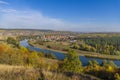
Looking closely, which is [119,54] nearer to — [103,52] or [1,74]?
[103,52]

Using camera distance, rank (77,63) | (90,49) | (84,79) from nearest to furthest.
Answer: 1. (84,79)
2. (77,63)
3. (90,49)

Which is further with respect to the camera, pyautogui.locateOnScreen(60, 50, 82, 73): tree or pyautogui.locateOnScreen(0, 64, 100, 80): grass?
pyautogui.locateOnScreen(60, 50, 82, 73): tree

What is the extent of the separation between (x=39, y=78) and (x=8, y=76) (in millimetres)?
822

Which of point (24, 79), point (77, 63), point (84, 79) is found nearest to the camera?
point (24, 79)

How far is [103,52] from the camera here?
356 ft

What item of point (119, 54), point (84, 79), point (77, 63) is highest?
point (84, 79)

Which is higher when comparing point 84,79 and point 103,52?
point 84,79

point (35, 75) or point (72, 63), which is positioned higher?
point (35, 75)

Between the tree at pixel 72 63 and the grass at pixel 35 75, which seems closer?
the grass at pixel 35 75

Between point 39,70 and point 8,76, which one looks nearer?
point 8,76

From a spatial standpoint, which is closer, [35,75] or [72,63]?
[35,75]

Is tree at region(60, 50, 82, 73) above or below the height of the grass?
below

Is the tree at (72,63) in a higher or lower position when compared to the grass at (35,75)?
lower

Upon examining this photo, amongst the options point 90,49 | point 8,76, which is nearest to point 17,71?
point 8,76
